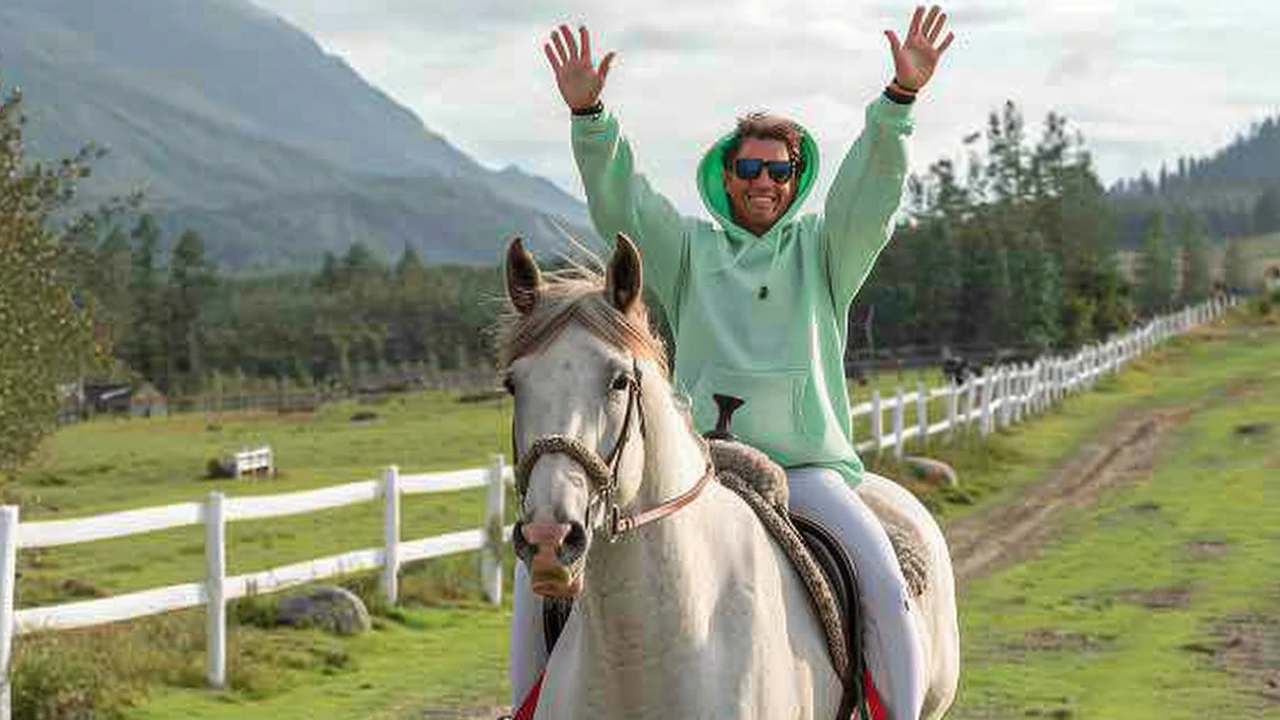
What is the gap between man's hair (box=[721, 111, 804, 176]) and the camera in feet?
16.4

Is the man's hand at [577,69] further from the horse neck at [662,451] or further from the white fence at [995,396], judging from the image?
the white fence at [995,396]

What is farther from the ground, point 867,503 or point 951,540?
point 867,503

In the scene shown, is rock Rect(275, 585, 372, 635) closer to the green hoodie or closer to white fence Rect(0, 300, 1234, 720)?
white fence Rect(0, 300, 1234, 720)

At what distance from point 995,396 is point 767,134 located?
2927cm

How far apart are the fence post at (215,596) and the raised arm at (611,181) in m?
6.49

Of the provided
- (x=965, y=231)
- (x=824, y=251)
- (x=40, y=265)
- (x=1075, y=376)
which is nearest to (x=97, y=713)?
(x=824, y=251)

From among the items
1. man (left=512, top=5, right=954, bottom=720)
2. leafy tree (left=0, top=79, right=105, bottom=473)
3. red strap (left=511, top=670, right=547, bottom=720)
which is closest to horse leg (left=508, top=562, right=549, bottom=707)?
man (left=512, top=5, right=954, bottom=720)

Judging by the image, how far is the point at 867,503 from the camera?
18.1ft

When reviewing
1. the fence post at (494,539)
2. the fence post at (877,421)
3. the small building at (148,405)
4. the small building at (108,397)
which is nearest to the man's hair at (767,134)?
the fence post at (494,539)

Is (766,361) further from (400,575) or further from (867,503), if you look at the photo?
(400,575)

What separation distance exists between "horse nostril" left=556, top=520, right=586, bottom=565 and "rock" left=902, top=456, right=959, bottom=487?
19.5 metres

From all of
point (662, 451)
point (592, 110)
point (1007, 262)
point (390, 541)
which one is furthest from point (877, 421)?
point (1007, 262)

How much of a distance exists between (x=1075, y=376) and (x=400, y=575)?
29254 mm

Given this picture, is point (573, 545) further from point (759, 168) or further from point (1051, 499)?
point (1051, 499)
